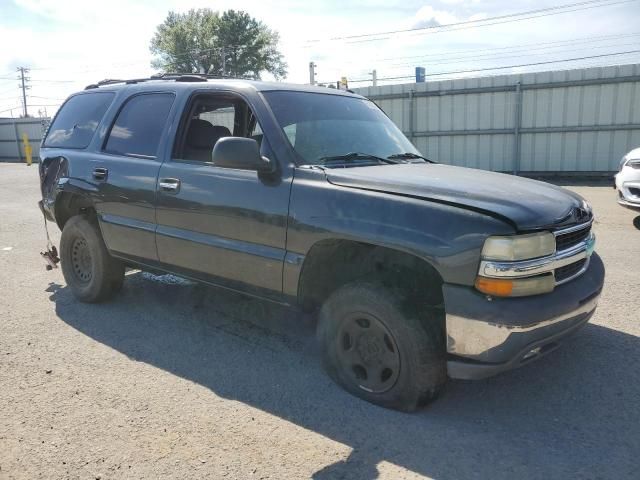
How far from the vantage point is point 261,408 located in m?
3.25

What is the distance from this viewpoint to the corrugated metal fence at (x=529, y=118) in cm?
1466

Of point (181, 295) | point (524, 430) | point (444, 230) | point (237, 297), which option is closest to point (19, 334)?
point (181, 295)

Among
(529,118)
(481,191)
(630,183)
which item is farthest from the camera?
(529,118)

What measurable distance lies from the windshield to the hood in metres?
0.34

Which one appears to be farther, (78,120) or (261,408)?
(78,120)

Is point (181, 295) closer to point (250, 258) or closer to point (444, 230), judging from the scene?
point (250, 258)

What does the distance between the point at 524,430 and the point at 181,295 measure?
3536 millimetres

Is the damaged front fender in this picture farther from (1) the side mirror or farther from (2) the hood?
(2) the hood

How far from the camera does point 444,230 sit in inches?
110

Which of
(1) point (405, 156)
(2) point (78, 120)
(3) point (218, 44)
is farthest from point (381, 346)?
(3) point (218, 44)

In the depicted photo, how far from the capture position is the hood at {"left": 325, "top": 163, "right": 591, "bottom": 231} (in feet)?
9.36

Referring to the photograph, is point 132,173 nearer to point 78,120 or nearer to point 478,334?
point 78,120

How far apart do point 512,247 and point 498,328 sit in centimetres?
41

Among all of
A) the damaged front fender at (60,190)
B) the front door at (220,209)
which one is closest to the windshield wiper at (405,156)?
the front door at (220,209)
